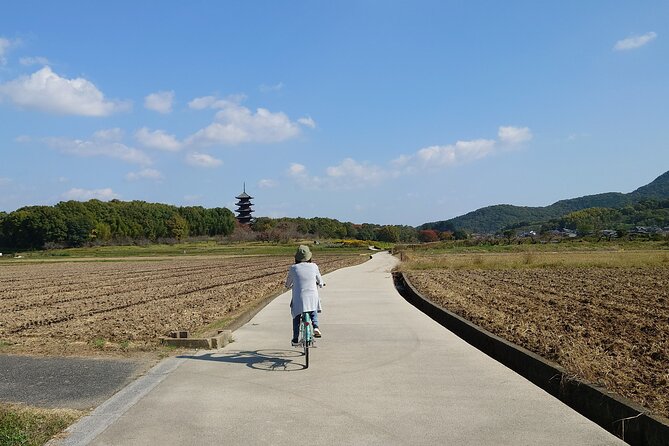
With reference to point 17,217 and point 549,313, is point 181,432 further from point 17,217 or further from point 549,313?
point 17,217

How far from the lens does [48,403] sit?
20.1ft

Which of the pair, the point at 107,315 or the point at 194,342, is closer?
the point at 194,342

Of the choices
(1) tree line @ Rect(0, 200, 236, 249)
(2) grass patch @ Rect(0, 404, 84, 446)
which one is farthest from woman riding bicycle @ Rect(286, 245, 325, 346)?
(1) tree line @ Rect(0, 200, 236, 249)

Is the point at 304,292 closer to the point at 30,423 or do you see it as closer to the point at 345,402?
the point at 345,402

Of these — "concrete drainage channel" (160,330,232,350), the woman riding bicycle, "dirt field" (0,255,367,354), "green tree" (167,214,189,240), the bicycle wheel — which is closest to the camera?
the bicycle wheel

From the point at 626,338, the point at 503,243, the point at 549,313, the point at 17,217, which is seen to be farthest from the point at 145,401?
the point at 17,217

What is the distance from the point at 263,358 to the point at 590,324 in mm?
6925

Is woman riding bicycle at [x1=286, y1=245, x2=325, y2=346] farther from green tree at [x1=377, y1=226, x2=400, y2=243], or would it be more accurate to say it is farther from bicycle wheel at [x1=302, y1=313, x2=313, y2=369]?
green tree at [x1=377, y1=226, x2=400, y2=243]

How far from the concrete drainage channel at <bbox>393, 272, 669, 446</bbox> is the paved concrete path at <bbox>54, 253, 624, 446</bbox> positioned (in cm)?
25

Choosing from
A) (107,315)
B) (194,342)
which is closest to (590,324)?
(194,342)

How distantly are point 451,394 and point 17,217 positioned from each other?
128081 millimetres

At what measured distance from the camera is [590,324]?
11.8m

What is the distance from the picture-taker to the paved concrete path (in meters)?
5.02

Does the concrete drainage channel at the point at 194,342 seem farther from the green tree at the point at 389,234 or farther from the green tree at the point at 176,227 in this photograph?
the green tree at the point at 389,234
